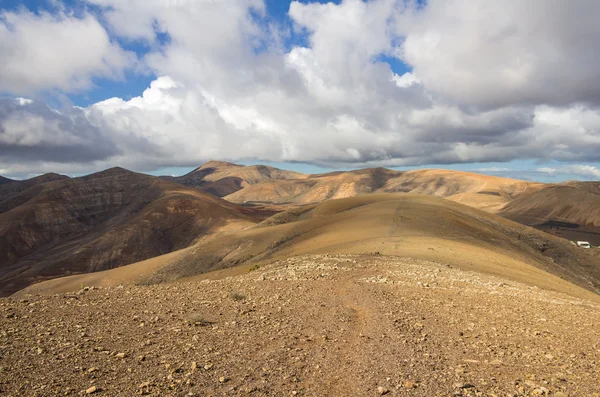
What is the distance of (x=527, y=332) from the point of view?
31.7ft

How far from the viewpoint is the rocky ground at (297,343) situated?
6633 millimetres

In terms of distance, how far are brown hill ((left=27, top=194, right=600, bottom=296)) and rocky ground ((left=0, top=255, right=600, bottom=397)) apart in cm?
1308

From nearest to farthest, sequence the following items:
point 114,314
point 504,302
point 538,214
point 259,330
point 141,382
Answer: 1. point 141,382
2. point 259,330
3. point 114,314
4. point 504,302
5. point 538,214

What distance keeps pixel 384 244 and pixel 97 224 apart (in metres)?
122

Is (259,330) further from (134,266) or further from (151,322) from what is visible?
(134,266)

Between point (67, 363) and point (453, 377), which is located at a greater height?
point (67, 363)

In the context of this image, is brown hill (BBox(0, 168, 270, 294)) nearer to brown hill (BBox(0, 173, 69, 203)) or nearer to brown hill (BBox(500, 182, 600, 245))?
brown hill (BBox(0, 173, 69, 203))

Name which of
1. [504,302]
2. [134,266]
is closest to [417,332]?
[504,302]

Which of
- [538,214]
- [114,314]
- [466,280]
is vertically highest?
[114,314]

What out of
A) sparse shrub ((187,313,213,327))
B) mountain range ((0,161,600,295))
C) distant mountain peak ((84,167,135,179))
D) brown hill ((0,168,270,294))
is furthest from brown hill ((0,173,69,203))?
sparse shrub ((187,313,213,327))

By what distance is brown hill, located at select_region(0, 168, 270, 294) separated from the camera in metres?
85.9

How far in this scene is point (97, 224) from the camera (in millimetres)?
126938

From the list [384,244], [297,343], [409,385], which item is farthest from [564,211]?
[409,385]

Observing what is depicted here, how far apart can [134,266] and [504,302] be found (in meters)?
46.3
